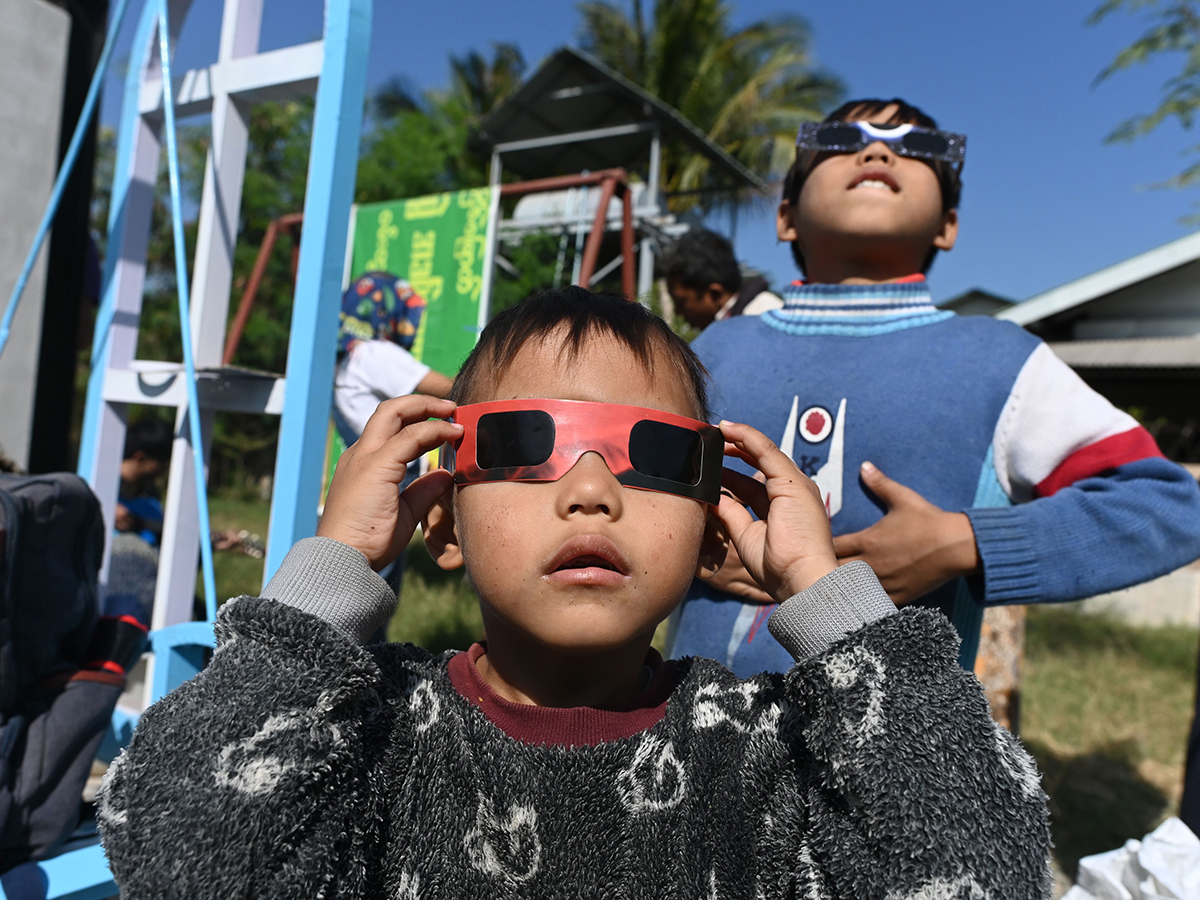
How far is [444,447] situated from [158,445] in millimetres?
4427

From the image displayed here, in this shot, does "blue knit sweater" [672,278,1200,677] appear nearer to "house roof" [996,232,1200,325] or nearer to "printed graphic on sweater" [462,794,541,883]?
"printed graphic on sweater" [462,794,541,883]

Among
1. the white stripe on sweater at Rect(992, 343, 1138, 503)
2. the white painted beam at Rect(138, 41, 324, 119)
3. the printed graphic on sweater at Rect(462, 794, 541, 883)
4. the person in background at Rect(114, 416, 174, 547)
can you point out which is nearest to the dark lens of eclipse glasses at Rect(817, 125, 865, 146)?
the white stripe on sweater at Rect(992, 343, 1138, 503)

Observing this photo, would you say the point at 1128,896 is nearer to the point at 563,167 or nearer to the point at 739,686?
the point at 739,686

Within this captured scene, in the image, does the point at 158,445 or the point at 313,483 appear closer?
the point at 313,483

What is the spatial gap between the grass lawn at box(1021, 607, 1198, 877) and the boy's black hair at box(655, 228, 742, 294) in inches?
121

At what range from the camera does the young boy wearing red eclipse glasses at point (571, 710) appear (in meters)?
0.93

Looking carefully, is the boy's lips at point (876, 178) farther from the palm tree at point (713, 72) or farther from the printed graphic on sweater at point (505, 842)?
the palm tree at point (713, 72)

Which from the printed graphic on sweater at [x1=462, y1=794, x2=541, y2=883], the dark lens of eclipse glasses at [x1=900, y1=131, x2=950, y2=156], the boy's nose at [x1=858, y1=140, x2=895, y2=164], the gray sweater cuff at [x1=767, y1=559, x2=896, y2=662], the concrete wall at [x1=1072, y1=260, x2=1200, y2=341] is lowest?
the printed graphic on sweater at [x1=462, y1=794, x2=541, y2=883]

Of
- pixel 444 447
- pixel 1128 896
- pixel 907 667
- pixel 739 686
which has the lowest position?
pixel 1128 896

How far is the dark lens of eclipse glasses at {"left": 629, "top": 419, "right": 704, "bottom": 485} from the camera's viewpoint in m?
1.12

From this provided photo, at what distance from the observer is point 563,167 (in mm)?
13320

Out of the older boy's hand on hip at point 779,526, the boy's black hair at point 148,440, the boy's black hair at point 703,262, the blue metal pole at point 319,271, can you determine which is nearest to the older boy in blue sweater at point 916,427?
the older boy's hand on hip at point 779,526

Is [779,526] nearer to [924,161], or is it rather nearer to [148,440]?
[924,161]

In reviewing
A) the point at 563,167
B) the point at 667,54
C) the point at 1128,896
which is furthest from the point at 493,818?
the point at 667,54
